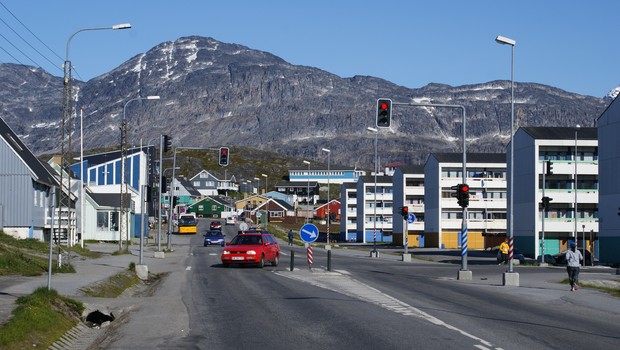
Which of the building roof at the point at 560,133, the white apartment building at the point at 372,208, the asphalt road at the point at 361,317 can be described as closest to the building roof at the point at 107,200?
the building roof at the point at 560,133

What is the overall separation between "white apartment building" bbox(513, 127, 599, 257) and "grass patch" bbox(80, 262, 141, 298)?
1831 inches

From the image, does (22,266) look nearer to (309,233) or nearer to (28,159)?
(309,233)

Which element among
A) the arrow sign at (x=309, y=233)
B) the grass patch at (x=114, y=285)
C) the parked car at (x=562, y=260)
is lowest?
the parked car at (x=562, y=260)

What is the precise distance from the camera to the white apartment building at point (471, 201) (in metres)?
100

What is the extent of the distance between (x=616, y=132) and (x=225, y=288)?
40038mm

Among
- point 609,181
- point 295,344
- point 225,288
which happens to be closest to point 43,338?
point 295,344

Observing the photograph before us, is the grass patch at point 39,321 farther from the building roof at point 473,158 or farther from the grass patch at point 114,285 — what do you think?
the building roof at point 473,158

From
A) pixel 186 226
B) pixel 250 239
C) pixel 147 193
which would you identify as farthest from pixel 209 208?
pixel 250 239

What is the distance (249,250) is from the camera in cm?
4091

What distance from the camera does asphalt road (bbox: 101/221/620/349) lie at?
14.9m

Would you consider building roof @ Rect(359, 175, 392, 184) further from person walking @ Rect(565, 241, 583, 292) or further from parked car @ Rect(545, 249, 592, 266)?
person walking @ Rect(565, 241, 583, 292)

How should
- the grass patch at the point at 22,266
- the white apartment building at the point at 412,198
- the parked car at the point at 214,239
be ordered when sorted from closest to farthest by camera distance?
the grass patch at the point at 22,266
the parked car at the point at 214,239
the white apartment building at the point at 412,198

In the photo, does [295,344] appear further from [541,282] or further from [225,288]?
[541,282]

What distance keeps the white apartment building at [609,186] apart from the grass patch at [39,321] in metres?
45.9
